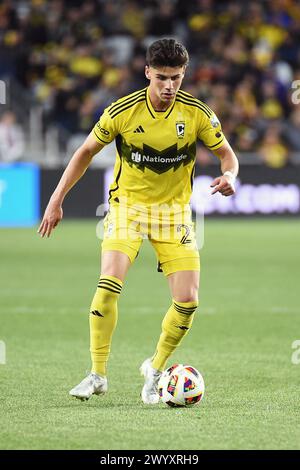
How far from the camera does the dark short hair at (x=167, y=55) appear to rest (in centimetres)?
600

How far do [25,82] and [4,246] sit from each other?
648 cm

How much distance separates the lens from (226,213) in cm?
2073

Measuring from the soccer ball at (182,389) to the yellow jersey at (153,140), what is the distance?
1.09m

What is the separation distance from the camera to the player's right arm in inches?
245

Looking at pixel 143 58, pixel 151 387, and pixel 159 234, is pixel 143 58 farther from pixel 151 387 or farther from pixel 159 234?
pixel 151 387

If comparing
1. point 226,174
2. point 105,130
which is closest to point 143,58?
point 105,130

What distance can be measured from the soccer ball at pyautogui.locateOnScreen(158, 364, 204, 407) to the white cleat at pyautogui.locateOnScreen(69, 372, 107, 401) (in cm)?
36

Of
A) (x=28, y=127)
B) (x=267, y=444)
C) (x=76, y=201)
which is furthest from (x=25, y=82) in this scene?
(x=267, y=444)

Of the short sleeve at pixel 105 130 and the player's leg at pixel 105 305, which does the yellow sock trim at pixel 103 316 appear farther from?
the short sleeve at pixel 105 130

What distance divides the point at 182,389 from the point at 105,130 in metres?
1.60

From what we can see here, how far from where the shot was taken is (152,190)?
6.43 m

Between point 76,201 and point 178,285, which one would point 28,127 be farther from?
point 178,285

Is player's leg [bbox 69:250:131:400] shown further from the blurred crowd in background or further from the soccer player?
the blurred crowd in background

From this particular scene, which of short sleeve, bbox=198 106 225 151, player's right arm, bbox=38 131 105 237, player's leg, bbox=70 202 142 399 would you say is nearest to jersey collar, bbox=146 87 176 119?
short sleeve, bbox=198 106 225 151
